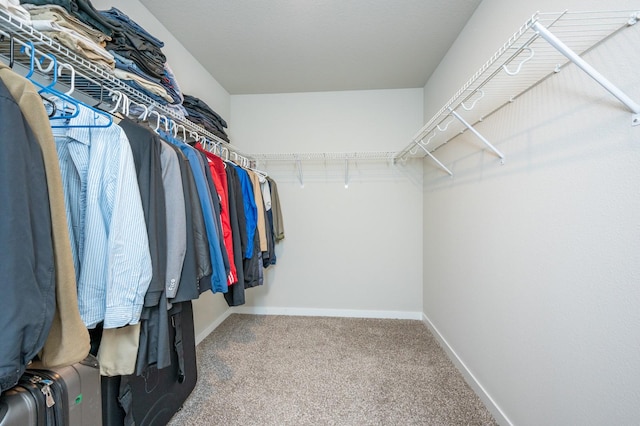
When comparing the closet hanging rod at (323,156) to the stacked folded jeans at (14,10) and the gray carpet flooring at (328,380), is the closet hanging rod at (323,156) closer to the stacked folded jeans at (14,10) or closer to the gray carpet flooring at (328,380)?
the gray carpet flooring at (328,380)

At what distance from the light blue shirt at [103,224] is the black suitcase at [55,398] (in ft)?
0.54

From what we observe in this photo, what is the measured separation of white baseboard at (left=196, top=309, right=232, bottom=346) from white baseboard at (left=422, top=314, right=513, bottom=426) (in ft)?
6.92

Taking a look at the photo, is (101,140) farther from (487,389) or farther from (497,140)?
(487,389)

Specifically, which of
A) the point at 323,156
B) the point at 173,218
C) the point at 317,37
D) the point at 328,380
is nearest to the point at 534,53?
the point at 317,37

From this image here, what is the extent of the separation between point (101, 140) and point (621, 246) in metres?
1.72

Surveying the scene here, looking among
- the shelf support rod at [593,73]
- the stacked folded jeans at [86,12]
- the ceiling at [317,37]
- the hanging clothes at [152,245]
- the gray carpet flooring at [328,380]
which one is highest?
the ceiling at [317,37]

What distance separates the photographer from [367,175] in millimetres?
2684

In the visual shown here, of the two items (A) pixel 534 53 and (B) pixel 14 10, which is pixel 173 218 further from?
(A) pixel 534 53

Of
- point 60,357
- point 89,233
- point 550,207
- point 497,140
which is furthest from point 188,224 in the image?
point 497,140

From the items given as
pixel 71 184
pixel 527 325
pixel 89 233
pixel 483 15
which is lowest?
pixel 527 325

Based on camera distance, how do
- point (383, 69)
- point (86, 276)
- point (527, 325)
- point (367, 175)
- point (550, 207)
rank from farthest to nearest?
1. point (367, 175)
2. point (383, 69)
3. point (527, 325)
4. point (550, 207)
5. point (86, 276)

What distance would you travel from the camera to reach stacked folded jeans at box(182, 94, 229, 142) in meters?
1.80

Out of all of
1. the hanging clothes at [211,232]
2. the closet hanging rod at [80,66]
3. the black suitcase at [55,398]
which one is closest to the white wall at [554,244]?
the hanging clothes at [211,232]

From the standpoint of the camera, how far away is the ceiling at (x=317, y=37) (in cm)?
160
